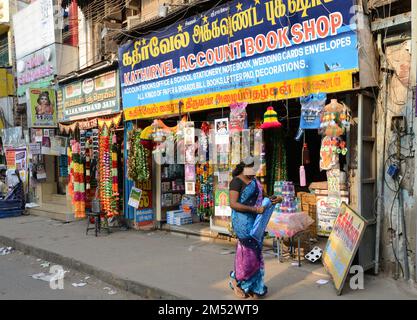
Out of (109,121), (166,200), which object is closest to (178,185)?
(166,200)

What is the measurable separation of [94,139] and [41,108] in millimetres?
2162

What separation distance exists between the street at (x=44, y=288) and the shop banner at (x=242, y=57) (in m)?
3.59

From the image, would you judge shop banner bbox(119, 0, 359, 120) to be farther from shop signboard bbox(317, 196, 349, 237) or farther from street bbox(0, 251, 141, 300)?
street bbox(0, 251, 141, 300)

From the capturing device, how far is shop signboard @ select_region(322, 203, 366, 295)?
448cm

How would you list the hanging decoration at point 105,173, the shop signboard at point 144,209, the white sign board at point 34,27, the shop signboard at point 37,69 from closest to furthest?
the shop signboard at point 144,209
the hanging decoration at point 105,173
the shop signboard at point 37,69
the white sign board at point 34,27

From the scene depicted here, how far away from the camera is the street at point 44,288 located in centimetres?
538

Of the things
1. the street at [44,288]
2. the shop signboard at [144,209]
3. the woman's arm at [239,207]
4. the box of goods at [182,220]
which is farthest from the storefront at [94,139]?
the woman's arm at [239,207]

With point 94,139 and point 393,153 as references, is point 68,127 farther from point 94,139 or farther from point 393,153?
point 393,153

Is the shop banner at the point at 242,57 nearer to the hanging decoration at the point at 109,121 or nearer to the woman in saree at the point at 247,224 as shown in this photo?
the hanging decoration at the point at 109,121

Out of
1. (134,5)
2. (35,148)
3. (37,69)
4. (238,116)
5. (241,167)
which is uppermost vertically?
(134,5)

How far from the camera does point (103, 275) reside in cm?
612

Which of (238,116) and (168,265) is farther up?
(238,116)
